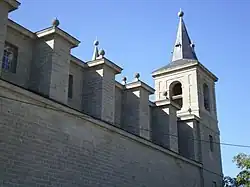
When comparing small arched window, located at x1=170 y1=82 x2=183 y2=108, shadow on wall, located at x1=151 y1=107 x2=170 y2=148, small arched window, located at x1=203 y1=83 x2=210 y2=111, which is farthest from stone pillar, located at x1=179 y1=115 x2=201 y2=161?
small arched window, located at x1=203 y1=83 x2=210 y2=111

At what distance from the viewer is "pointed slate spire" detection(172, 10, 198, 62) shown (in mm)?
25703

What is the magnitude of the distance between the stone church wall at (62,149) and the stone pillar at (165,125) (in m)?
2.37

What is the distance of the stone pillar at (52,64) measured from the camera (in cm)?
1363

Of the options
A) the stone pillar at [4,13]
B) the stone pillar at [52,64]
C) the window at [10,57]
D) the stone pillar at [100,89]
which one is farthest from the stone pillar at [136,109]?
the stone pillar at [4,13]

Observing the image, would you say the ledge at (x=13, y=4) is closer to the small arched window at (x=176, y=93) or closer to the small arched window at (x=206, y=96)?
the small arched window at (x=176, y=93)

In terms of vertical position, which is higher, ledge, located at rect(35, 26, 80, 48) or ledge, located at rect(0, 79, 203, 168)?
ledge, located at rect(35, 26, 80, 48)

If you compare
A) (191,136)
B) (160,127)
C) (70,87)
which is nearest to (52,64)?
(70,87)

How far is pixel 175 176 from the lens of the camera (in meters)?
18.7

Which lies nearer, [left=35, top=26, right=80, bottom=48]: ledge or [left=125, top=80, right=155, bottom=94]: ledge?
[left=35, top=26, right=80, bottom=48]: ledge

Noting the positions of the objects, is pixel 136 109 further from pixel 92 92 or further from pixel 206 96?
pixel 206 96

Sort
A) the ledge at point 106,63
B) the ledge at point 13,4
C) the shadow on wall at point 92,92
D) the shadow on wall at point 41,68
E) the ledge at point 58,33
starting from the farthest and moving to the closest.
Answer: the ledge at point 106,63
the shadow on wall at point 92,92
the ledge at point 58,33
the shadow on wall at point 41,68
the ledge at point 13,4

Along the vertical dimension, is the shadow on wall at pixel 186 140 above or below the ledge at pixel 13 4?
below

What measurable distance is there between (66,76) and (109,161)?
133 inches

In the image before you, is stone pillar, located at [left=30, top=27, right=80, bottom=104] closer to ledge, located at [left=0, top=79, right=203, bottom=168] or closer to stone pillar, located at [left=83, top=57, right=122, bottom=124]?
ledge, located at [left=0, top=79, right=203, bottom=168]
